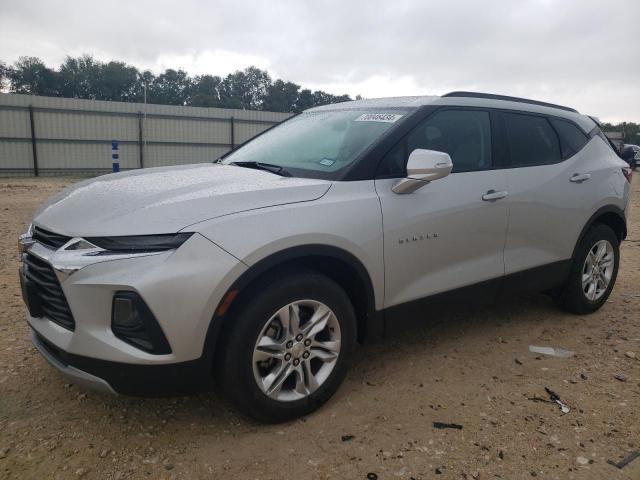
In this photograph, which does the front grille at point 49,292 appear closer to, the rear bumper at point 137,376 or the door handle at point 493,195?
the rear bumper at point 137,376

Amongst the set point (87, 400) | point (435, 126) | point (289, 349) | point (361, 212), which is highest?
point (435, 126)

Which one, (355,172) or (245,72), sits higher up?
(245,72)

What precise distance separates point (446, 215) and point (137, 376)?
1.88m

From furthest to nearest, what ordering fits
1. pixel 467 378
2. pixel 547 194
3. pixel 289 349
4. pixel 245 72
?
pixel 245 72 → pixel 547 194 → pixel 467 378 → pixel 289 349

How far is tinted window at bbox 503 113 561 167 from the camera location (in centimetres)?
358

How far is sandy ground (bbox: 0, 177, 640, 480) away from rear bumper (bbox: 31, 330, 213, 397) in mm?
344

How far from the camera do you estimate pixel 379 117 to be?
3.16m

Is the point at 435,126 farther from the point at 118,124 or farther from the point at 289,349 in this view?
the point at 118,124

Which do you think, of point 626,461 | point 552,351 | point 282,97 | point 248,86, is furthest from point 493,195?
point 248,86

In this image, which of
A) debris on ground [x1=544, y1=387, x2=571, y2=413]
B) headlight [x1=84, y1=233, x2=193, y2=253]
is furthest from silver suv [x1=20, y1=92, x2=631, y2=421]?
debris on ground [x1=544, y1=387, x2=571, y2=413]

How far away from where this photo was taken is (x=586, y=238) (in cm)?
409

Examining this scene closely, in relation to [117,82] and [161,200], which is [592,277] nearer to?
[161,200]

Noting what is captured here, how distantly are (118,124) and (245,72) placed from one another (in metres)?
64.0

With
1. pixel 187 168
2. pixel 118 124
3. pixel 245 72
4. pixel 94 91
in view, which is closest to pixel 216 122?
pixel 118 124
